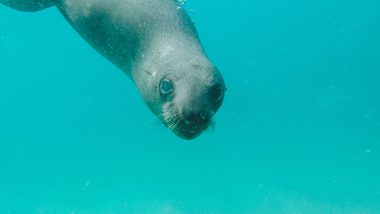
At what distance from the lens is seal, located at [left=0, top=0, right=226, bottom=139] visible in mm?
2723

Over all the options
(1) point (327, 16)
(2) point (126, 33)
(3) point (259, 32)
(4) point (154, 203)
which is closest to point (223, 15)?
(3) point (259, 32)

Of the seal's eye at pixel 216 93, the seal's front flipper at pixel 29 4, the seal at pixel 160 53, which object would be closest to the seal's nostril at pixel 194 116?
the seal at pixel 160 53

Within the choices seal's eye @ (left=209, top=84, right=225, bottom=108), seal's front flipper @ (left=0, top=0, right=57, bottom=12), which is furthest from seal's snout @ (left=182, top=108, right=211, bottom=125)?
seal's front flipper @ (left=0, top=0, right=57, bottom=12)

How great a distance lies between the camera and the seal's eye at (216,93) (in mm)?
2812

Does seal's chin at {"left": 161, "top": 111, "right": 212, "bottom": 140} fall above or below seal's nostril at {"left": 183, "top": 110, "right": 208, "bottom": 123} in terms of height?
below

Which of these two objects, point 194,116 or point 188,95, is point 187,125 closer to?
point 194,116

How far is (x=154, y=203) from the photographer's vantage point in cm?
2116

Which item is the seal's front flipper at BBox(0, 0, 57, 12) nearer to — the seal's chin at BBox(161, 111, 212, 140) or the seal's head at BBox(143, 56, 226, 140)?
the seal's head at BBox(143, 56, 226, 140)

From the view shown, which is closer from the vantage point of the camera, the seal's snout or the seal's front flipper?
the seal's snout

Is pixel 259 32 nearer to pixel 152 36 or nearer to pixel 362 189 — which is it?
pixel 362 189

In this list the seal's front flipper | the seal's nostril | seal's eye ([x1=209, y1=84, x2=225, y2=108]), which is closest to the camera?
the seal's nostril

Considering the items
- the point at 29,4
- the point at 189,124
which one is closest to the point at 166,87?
the point at 189,124

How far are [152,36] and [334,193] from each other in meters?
17.8

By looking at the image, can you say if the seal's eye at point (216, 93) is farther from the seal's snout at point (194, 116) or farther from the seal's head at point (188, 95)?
the seal's snout at point (194, 116)
